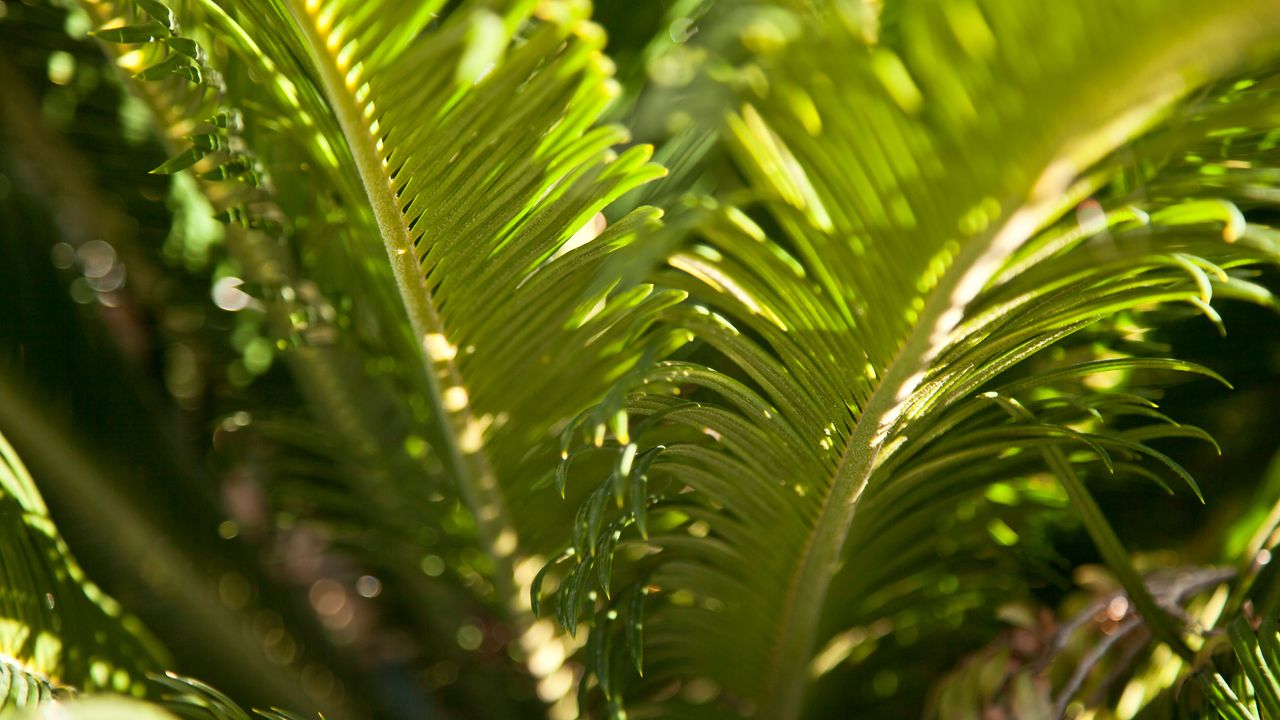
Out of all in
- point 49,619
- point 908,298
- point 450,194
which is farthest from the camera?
point 49,619

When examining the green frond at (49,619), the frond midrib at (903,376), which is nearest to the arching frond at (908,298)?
the frond midrib at (903,376)

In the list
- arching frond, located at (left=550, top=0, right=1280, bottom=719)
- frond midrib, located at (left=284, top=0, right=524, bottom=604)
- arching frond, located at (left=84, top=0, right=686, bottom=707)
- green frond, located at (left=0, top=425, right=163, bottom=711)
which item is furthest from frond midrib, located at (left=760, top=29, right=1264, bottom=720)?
green frond, located at (left=0, top=425, right=163, bottom=711)

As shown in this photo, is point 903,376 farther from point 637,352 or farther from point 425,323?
point 425,323

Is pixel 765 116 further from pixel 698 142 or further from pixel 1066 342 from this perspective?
pixel 1066 342

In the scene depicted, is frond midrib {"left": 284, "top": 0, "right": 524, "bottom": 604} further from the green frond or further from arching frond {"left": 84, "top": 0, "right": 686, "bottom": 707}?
the green frond

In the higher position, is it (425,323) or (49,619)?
(425,323)

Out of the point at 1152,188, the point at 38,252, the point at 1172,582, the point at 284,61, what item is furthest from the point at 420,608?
the point at 1152,188

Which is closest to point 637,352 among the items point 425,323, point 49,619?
point 425,323

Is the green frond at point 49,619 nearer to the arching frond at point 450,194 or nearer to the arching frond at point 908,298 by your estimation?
the arching frond at point 450,194
